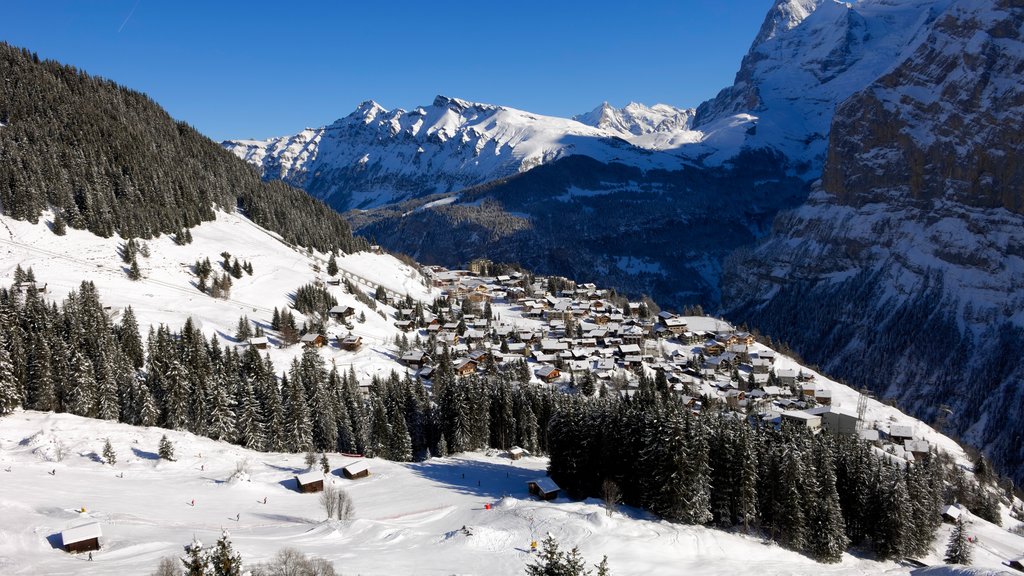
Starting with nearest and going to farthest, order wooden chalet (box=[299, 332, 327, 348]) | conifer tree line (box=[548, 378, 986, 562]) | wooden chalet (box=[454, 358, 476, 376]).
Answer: conifer tree line (box=[548, 378, 986, 562]), wooden chalet (box=[299, 332, 327, 348]), wooden chalet (box=[454, 358, 476, 376])

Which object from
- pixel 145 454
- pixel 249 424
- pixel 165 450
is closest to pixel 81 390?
pixel 145 454

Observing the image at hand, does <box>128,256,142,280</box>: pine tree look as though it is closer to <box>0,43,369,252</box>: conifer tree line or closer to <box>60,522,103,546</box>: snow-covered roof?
<box>0,43,369,252</box>: conifer tree line

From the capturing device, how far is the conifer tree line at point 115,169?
104m

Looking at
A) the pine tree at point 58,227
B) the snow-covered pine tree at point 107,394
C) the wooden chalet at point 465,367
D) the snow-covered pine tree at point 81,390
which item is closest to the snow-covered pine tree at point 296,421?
the snow-covered pine tree at point 107,394

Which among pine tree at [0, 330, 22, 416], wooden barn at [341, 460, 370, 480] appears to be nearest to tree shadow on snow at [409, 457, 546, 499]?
wooden barn at [341, 460, 370, 480]

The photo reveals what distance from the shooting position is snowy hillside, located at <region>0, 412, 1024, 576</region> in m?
38.0

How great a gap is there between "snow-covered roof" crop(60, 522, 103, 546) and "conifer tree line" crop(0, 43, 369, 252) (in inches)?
3274

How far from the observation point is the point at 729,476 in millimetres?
53031

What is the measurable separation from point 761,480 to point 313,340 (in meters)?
70.7

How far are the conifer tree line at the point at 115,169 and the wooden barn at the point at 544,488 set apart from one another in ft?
301

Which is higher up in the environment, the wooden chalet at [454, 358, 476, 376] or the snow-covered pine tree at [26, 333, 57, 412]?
the snow-covered pine tree at [26, 333, 57, 412]

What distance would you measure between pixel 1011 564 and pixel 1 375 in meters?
99.2

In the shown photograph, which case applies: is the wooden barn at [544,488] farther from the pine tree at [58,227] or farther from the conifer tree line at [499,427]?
the pine tree at [58,227]

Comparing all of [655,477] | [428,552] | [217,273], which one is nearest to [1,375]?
[428,552]
